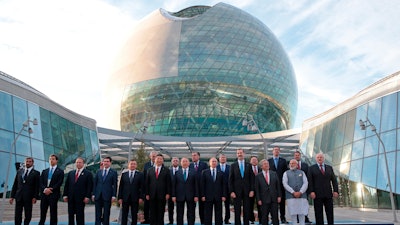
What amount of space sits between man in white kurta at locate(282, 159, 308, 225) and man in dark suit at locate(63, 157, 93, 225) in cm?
435

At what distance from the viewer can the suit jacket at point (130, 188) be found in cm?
881

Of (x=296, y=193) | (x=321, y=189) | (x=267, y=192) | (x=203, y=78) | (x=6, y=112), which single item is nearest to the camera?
(x=296, y=193)

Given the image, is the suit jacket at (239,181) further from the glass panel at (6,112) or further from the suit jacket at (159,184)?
the glass panel at (6,112)

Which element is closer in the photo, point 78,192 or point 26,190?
point 78,192

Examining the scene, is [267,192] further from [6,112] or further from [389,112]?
[6,112]

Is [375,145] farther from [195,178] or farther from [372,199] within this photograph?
[195,178]

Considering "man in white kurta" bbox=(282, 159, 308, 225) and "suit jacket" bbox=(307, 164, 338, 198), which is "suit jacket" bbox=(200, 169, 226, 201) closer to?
"man in white kurta" bbox=(282, 159, 308, 225)

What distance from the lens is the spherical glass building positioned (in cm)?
Answer: 3909

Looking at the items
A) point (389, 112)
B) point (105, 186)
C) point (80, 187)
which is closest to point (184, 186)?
point (105, 186)

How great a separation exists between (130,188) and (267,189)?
3.07 m

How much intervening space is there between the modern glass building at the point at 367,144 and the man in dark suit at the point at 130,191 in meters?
10.7

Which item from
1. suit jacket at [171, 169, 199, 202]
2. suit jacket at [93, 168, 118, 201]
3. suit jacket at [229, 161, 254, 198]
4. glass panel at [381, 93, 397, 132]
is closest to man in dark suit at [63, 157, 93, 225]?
suit jacket at [93, 168, 118, 201]

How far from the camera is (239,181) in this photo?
8680 mm

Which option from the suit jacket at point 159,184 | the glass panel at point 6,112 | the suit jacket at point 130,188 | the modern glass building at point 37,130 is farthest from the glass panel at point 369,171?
the glass panel at point 6,112
